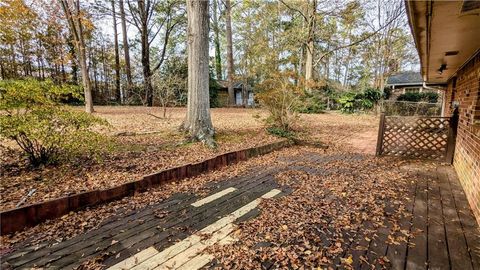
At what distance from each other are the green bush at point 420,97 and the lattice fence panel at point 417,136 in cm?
1741

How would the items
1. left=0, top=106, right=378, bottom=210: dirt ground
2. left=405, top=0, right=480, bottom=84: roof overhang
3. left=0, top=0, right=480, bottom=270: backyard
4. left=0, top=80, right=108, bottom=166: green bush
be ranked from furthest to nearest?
left=0, top=80, right=108, bottom=166: green bush, left=0, top=106, right=378, bottom=210: dirt ground, left=0, top=0, right=480, bottom=270: backyard, left=405, top=0, right=480, bottom=84: roof overhang

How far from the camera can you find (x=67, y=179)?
3.29 metres

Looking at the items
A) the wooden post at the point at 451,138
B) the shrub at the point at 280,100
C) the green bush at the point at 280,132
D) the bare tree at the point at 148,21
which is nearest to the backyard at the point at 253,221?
the wooden post at the point at 451,138

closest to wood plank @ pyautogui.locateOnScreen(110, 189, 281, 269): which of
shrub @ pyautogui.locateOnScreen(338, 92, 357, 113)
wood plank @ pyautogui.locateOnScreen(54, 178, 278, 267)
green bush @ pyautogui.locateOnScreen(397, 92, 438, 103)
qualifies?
wood plank @ pyautogui.locateOnScreen(54, 178, 278, 267)

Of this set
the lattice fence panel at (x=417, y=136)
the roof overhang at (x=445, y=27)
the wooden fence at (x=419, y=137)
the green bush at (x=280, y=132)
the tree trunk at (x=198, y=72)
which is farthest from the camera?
the green bush at (x=280, y=132)

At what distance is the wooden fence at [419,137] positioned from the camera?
5156 mm

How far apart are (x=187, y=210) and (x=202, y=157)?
73.4 inches

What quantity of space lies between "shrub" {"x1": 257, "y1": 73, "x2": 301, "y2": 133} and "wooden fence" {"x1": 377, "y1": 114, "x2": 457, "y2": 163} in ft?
7.85

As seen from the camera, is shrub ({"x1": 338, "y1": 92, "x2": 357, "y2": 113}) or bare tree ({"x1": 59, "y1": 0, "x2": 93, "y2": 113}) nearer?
bare tree ({"x1": 59, "y1": 0, "x2": 93, "y2": 113})

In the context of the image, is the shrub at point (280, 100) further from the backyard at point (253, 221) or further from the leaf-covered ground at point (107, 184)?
the backyard at point (253, 221)

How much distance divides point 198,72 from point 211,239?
4167mm

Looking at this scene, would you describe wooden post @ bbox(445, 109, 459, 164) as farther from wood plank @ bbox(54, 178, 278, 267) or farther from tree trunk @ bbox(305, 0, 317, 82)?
tree trunk @ bbox(305, 0, 317, 82)

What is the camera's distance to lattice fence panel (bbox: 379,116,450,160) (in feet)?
17.3

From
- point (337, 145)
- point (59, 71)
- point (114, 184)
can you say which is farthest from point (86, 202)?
point (59, 71)
